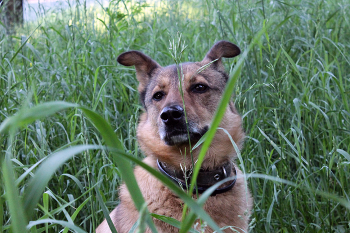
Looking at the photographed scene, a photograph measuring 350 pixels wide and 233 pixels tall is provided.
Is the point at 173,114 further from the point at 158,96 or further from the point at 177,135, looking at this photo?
the point at 158,96

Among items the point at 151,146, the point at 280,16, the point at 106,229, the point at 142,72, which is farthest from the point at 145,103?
the point at 280,16

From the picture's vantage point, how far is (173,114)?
2.46m

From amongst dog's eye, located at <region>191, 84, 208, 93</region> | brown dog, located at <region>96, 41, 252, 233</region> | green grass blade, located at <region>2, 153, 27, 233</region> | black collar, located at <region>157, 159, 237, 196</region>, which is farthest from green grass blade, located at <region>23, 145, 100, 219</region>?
dog's eye, located at <region>191, 84, 208, 93</region>

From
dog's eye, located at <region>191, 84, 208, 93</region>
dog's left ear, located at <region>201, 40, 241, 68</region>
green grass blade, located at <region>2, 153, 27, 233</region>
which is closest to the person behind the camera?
green grass blade, located at <region>2, 153, 27, 233</region>

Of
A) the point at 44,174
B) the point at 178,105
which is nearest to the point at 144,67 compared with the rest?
the point at 178,105

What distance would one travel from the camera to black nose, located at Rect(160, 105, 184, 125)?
245cm

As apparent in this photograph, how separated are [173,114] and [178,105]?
0.31 ft

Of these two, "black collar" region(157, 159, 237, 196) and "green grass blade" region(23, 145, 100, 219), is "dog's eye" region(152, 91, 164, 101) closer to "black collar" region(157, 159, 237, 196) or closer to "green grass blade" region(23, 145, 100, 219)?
"black collar" region(157, 159, 237, 196)

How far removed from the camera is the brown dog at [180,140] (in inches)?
92.4

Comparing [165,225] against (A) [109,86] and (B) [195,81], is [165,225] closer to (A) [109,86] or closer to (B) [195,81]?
(B) [195,81]

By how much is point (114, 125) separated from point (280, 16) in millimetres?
3030

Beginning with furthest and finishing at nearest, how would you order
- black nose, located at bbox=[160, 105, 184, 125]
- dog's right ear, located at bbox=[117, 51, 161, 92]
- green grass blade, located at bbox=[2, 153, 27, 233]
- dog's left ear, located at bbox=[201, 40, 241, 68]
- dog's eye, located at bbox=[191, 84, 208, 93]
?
dog's right ear, located at bbox=[117, 51, 161, 92] → dog's left ear, located at bbox=[201, 40, 241, 68] → dog's eye, located at bbox=[191, 84, 208, 93] → black nose, located at bbox=[160, 105, 184, 125] → green grass blade, located at bbox=[2, 153, 27, 233]

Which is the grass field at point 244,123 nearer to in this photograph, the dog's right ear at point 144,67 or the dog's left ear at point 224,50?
the dog's left ear at point 224,50

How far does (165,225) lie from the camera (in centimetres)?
220
